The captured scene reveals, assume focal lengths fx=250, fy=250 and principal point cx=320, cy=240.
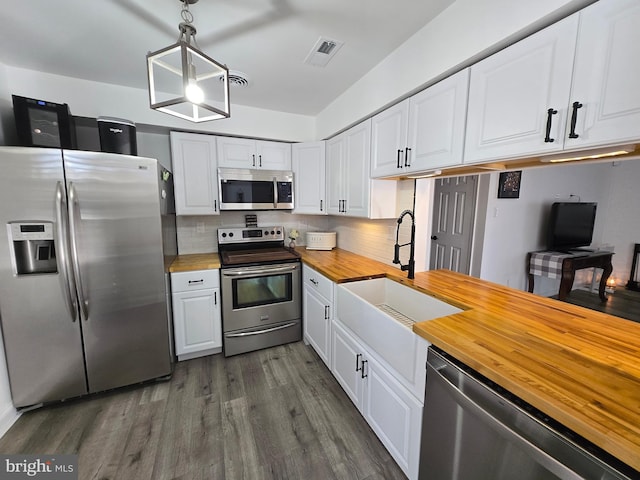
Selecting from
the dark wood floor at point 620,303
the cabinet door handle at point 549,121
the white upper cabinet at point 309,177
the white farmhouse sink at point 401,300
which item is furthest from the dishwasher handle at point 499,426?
the white upper cabinet at point 309,177

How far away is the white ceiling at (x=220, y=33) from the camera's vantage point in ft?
4.46

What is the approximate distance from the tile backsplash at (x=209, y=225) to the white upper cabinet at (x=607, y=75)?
8.91 ft

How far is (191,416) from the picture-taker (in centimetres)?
179

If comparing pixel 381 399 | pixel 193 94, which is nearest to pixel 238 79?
pixel 193 94

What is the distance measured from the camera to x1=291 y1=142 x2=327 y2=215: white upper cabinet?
9.45ft

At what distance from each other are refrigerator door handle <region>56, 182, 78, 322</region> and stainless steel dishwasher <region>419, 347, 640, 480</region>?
2.30 metres

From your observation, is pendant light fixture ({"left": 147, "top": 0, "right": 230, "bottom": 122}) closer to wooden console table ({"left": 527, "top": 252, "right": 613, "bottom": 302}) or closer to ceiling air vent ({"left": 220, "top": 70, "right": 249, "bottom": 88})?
ceiling air vent ({"left": 220, "top": 70, "right": 249, "bottom": 88})

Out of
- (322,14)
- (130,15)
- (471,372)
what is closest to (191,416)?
(471,372)

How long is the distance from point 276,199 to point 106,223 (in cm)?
153

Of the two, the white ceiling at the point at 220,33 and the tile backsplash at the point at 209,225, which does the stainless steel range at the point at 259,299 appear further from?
the white ceiling at the point at 220,33

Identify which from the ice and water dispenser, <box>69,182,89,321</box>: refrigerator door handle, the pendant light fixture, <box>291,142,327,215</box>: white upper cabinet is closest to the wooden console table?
<box>291,142,327,215</box>: white upper cabinet

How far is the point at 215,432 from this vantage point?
166 cm

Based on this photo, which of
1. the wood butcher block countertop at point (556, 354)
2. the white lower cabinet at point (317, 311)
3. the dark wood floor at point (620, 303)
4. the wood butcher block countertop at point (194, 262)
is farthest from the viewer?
the wood butcher block countertop at point (194, 262)

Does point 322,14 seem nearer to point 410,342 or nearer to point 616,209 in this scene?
point 410,342
